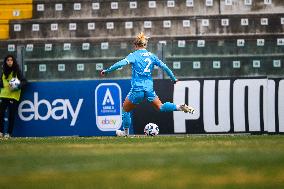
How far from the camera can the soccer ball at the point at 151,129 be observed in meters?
10.7

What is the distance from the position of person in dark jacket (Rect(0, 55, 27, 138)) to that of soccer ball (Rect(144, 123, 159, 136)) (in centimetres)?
274

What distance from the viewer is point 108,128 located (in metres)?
11.8

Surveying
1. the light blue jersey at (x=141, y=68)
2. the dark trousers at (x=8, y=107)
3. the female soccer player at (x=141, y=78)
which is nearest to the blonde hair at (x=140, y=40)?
the female soccer player at (x=141, y=78)

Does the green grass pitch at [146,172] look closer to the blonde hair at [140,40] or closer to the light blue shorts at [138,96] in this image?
the light blue shorts at [138,96]

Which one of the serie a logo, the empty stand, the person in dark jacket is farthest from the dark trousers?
the serie a logo

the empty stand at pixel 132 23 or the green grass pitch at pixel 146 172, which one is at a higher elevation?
the empty stand at pixel 132 23

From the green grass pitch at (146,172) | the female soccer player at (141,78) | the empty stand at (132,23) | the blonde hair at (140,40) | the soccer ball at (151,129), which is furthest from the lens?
the empty stand at (132,23)

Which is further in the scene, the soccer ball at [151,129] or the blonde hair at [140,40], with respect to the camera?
the soccer ball at [151,129]

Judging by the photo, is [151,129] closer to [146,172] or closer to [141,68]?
[141,68]

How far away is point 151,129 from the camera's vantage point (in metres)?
10.7

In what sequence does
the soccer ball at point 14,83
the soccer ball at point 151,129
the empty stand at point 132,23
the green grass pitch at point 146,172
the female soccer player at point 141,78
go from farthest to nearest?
1. the empty stand at point 132,23
2. the soccer ball at point 14,83
3. the soccer ball at point 151,129
4. the female soccer player at point 141,78
5. the green grass pitch at point 146,172

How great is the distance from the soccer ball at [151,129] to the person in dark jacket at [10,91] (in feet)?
8.98

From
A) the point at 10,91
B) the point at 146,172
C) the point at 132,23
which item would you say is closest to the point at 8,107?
the point at 10,91

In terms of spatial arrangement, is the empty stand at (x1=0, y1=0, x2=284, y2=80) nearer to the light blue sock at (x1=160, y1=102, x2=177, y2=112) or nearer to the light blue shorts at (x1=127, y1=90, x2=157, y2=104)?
the light blue shorts at (x1=127, y1=90, x2=157, y2=104)
